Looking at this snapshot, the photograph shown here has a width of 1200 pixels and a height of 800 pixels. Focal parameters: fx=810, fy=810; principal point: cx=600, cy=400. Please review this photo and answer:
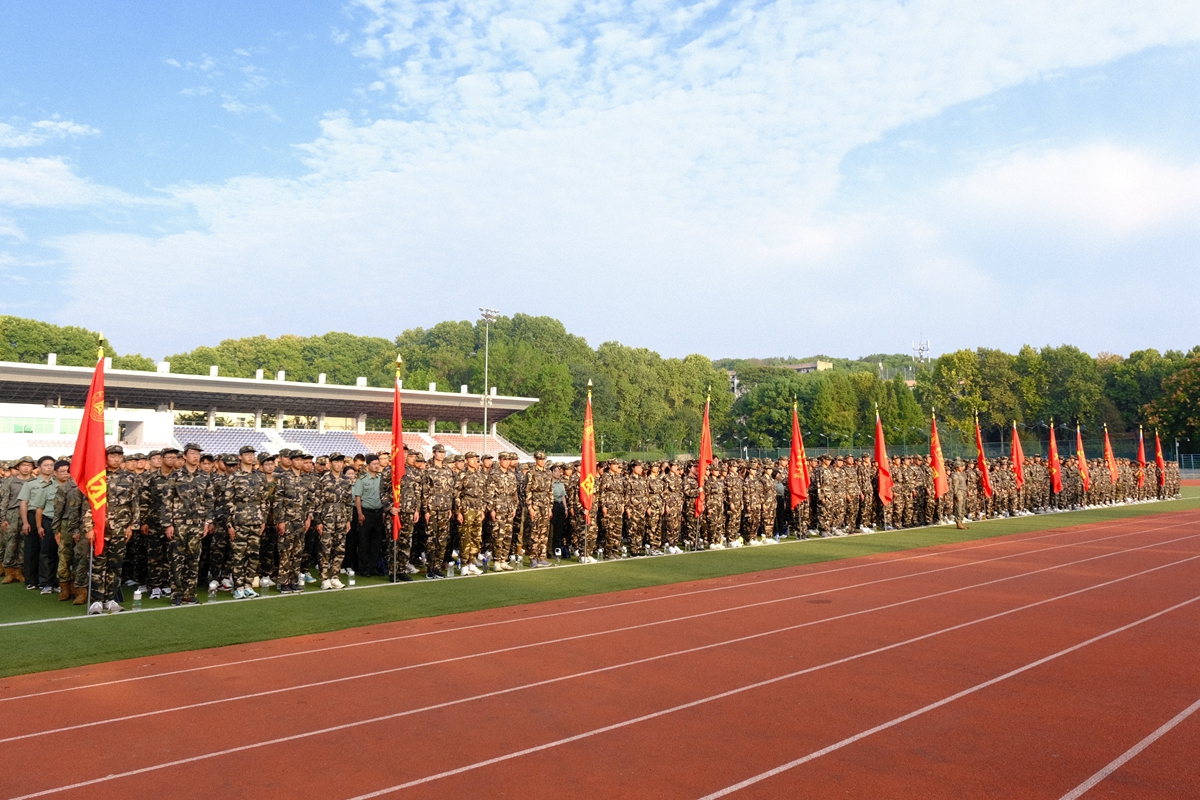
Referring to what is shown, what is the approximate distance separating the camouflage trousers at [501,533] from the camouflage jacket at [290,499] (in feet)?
9.77

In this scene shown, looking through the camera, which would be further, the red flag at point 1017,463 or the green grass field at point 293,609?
the red flag at point 1017,463

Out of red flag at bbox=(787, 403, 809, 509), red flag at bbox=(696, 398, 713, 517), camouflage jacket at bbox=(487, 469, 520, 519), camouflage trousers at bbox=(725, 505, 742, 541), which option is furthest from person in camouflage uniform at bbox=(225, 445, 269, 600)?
red flag at bbox=(787, 403, 809, 509)

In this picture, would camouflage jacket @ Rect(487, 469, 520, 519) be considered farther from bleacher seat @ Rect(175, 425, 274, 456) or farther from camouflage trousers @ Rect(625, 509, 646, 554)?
bleacher seat @ Rect(175, 425, 274, 456)

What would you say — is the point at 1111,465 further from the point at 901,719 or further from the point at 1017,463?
the point at 901,719

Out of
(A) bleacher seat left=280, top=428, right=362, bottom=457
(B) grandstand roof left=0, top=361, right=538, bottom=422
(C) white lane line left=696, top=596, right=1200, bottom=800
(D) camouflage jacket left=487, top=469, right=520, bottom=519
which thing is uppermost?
(B) grandstand roof left=0, top=361, right=538, bottom=422

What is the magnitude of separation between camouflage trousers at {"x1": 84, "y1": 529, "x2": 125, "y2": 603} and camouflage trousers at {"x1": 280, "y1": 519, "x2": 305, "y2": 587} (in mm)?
1786

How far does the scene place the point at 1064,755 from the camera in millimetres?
4660

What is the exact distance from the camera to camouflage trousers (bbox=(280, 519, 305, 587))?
10.2 m

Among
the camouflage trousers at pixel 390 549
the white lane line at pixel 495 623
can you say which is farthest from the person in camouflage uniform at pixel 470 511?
the white lane line at pixel 495 623

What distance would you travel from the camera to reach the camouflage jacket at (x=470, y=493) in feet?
39.4

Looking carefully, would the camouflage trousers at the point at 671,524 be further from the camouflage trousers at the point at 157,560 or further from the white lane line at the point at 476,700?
the camouflage trousers at the point at 157,560

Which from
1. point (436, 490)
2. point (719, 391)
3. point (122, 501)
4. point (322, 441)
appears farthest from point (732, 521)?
point (719, 391)

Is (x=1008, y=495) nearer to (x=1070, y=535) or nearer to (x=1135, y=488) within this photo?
(x=1070, y=535)

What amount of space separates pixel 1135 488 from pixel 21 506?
3636 centimetres
